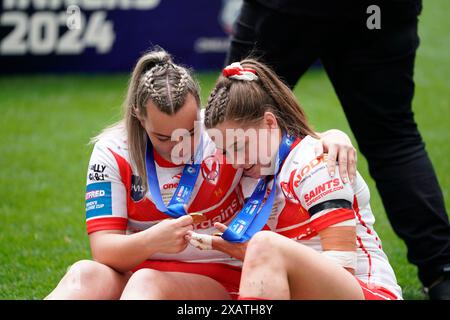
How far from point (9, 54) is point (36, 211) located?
3.68 metres

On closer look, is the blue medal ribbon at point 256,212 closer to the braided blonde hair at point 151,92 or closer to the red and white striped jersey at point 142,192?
the red and white striped jersey at point 142,192

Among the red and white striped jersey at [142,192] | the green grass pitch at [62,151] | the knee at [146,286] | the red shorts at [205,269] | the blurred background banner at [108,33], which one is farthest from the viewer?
the blurred background banner at [108,33]

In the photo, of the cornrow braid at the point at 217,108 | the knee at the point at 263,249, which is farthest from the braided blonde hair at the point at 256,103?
the knee at the point at 263,249

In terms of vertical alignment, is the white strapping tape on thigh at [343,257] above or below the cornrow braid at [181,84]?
below

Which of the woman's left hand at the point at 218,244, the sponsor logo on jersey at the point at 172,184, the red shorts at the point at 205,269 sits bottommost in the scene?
the red shorts at the point at 205,269

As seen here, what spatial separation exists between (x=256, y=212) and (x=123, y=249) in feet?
1.73

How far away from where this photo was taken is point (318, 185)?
3.07m

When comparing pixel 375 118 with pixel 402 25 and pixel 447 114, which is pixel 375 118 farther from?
pixel 447 114

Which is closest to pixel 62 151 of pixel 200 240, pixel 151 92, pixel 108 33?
pixel 108 33

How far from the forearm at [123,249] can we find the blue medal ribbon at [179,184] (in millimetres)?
145

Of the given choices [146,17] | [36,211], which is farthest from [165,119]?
[146,17]

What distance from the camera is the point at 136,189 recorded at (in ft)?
11.2

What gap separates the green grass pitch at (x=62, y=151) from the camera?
15.4ft

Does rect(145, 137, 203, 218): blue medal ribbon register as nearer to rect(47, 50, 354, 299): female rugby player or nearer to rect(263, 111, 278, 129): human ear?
rect(47, 50, 354, 299): female rugby player
